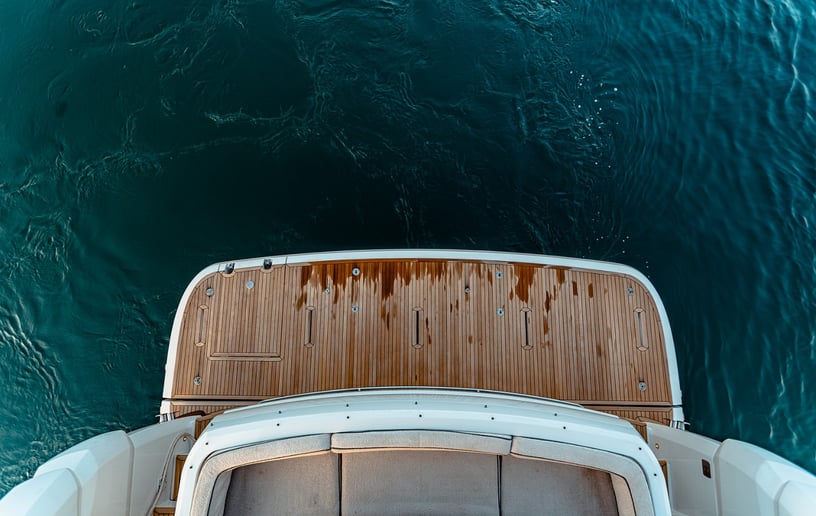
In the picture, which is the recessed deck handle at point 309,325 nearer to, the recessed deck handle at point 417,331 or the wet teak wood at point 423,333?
the wet teak wood at point 423,333

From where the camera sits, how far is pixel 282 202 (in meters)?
7.57

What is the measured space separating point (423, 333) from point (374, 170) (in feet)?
10.9

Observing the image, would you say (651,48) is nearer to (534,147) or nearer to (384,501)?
(534,147)

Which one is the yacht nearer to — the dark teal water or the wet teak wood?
the wet teak wood

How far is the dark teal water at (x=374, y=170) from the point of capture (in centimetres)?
708

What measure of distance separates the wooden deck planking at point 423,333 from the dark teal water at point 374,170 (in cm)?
185

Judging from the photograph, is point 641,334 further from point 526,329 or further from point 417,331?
point 417,331

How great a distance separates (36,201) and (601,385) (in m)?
9.01

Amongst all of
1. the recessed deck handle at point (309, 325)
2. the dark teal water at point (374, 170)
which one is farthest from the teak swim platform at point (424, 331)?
the dark teal water at point (374, 170)

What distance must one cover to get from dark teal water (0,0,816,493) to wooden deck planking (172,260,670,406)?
6.05 feet

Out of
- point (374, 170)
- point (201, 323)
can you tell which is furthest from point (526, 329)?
point (201, 323)

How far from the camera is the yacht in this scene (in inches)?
132

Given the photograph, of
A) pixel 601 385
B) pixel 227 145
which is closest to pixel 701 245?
pixel 601 385

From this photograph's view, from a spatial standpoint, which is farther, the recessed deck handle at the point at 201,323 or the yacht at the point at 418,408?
the recessed deck handle at the point at 201,323
